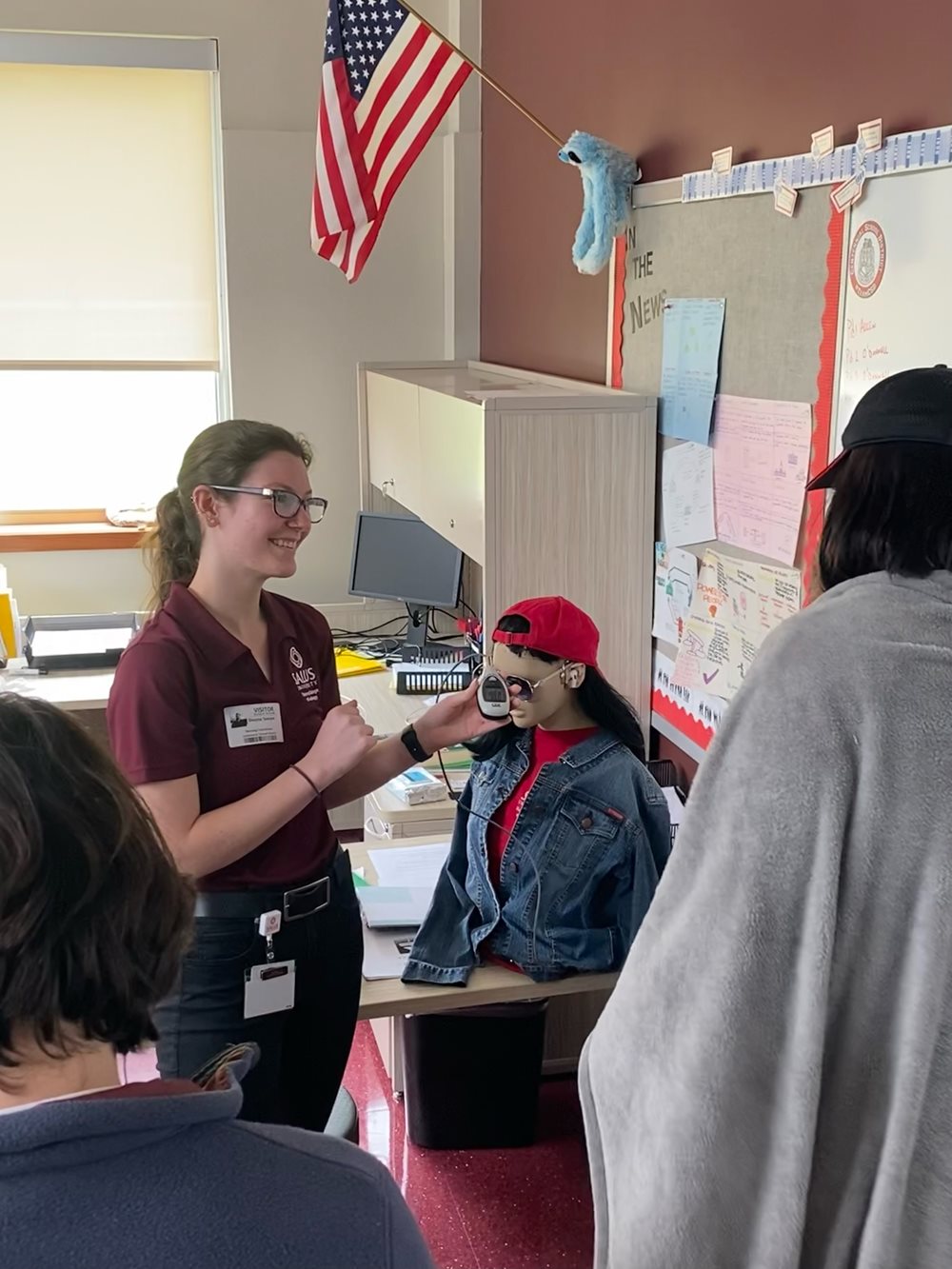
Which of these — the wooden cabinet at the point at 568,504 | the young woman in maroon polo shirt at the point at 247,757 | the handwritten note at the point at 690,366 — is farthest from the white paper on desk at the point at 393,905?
the handwritten note at the point at 690,366

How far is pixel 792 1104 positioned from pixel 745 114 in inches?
74.2

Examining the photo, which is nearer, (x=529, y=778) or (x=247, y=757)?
(x=247, y=757)

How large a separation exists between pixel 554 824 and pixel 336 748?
533 mm

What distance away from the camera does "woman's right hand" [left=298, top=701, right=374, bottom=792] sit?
69.8 inches

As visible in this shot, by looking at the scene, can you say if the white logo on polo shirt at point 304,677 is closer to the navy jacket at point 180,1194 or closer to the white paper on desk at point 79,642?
the navy jacket at point 180,1194

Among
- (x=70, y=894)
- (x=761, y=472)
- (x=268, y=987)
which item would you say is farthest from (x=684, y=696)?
(x=70, y=894)

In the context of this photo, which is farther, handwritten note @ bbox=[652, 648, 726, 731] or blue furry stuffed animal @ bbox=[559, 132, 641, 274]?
blue furry stuffed animal @ bbox=[559, 132, 641, 274]

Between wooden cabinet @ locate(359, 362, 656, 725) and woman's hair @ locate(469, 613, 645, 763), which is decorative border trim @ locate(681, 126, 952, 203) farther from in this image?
woman's hair @ locate(469, 613, 645, 763)

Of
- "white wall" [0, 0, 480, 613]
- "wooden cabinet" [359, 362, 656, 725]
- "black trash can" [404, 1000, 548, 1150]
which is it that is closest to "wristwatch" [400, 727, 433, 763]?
"black trash can" [404, 1000, 548, 1150]

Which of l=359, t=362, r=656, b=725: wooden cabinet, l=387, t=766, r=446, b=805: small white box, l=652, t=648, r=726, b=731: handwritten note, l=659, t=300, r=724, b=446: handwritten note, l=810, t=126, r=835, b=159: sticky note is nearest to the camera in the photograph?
l=810, t=126, r=835, b=159: sticky note

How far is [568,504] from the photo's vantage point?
287 cm

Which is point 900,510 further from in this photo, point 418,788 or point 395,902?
point 418,788

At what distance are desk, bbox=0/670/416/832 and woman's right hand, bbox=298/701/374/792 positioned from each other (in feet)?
5.21

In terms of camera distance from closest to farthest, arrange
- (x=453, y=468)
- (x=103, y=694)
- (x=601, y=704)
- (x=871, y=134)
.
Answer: (x=871, y=134)
(x=601, y=704)
(x=453, y=468)
(x=103, y=694)
